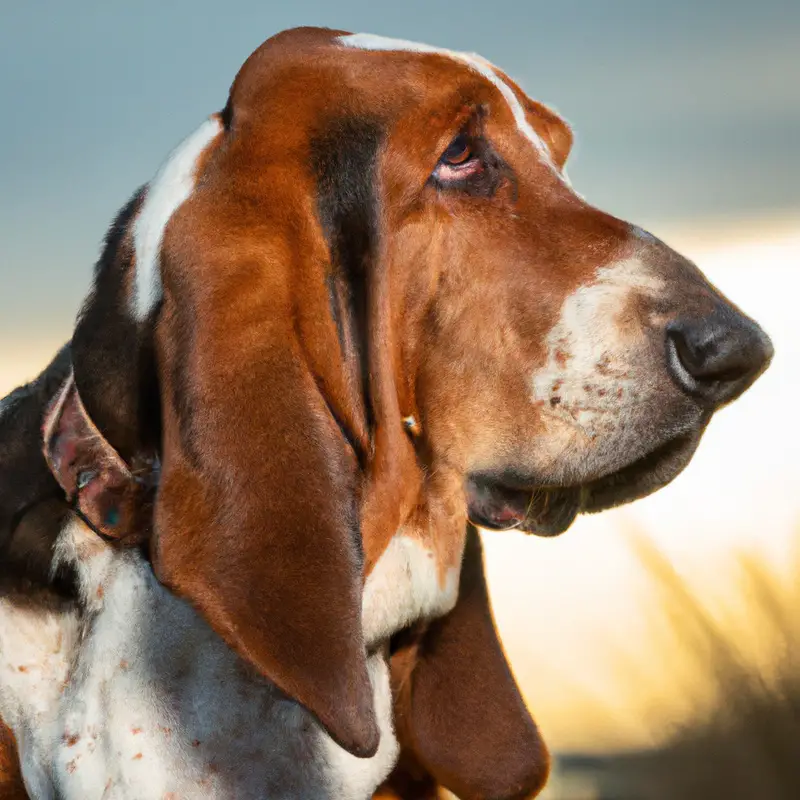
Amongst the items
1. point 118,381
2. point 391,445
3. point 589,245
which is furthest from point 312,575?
point 589,245

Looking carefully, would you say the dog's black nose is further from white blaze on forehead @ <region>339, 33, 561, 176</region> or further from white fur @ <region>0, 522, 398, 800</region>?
white fur @ <region>0, 522, 398, 800</region>

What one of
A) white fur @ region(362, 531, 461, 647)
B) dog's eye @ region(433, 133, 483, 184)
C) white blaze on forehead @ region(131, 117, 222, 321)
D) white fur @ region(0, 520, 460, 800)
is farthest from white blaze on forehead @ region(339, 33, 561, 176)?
white fur @ region(0, 520, 460, 800)

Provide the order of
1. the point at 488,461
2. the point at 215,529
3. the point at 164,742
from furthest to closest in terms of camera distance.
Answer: the point at 488,461 → the point at 164,742 → the point at 215,529

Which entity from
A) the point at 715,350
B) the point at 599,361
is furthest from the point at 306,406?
the point at 715,350

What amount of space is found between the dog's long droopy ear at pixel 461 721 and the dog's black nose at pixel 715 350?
2.42 ft

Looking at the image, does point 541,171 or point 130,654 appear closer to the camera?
point 130,654

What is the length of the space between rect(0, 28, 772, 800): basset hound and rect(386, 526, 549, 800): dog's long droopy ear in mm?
350

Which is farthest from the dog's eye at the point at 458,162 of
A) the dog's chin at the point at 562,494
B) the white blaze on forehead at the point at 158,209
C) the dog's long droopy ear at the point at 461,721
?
the dog's long droopy ear at the point at 461,721

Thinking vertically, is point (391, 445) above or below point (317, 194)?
below

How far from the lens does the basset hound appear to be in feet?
5.75

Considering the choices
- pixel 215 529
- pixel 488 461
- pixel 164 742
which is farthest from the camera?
pixel 488 461

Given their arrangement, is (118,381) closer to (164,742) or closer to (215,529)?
(215,529)

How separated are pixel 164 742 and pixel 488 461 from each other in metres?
0.72

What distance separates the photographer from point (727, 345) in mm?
1841
